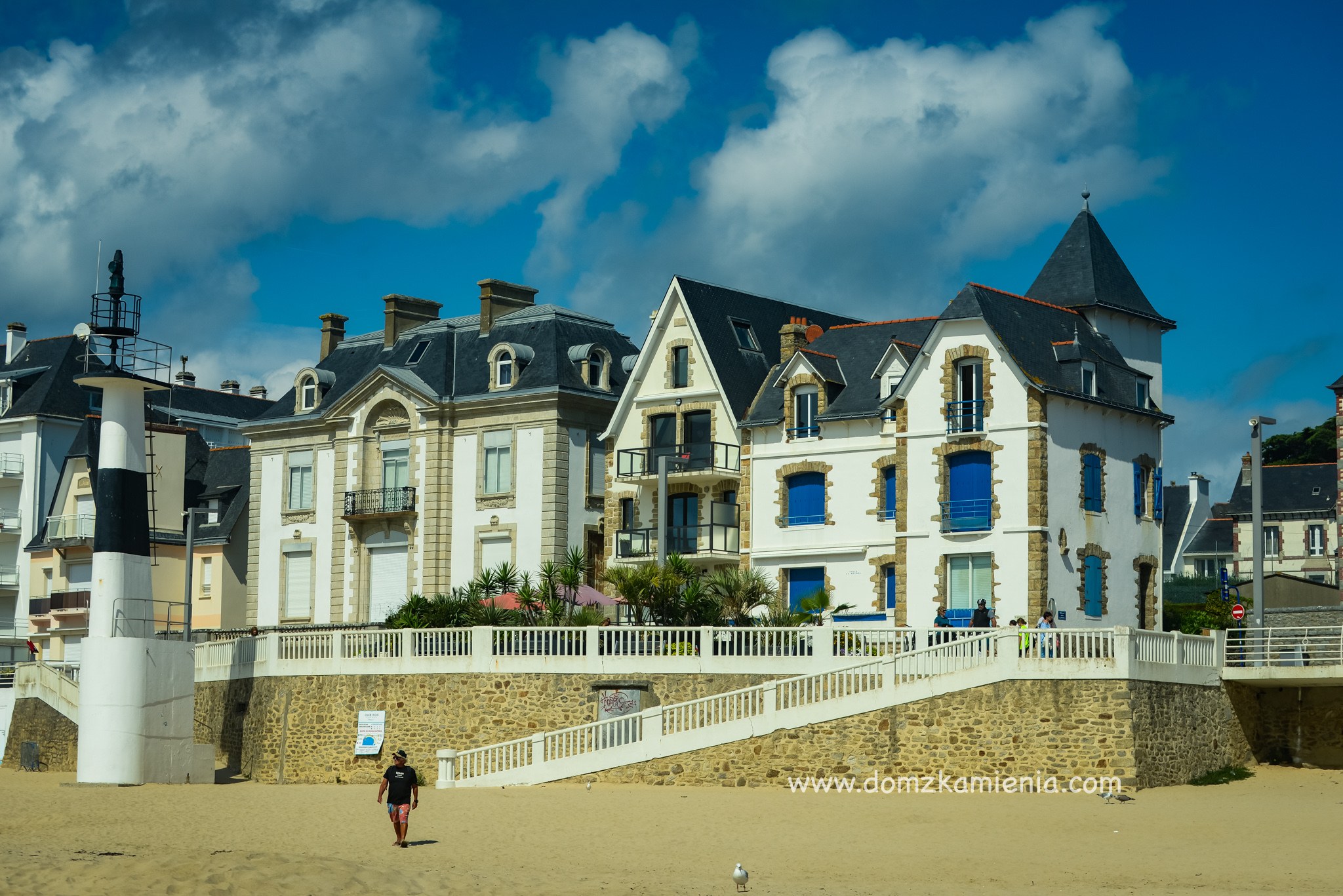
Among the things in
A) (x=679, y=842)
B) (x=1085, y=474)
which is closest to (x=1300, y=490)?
(x=1085, y=474)

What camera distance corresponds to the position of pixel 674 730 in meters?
31.2

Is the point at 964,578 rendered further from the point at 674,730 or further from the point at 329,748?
the point at 329,748

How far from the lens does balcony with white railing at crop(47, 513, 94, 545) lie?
54.5 metres

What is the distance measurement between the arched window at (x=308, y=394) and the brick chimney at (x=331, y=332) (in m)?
3.18

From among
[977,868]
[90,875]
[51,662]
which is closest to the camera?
[90,875]

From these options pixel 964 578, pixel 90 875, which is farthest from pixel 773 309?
pixel 90 875

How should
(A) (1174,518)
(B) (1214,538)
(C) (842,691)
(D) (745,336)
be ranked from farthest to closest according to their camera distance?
(A) (1174,518), (B) (1214,538), (D) (745,336), (C) (842,691)

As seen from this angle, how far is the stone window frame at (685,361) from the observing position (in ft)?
143

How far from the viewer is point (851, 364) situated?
42.4m

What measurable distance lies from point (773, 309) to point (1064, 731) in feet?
63.8

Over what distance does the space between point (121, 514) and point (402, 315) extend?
18.0 meters

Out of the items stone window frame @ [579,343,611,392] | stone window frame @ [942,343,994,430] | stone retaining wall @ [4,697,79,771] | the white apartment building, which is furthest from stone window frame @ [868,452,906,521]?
stone retaining wall @ [4,697,79,771]

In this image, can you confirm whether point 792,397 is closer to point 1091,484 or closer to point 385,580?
point 1091,484

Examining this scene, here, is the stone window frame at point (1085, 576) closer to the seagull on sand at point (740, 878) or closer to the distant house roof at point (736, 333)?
the distant house roof at point (736, 333)
